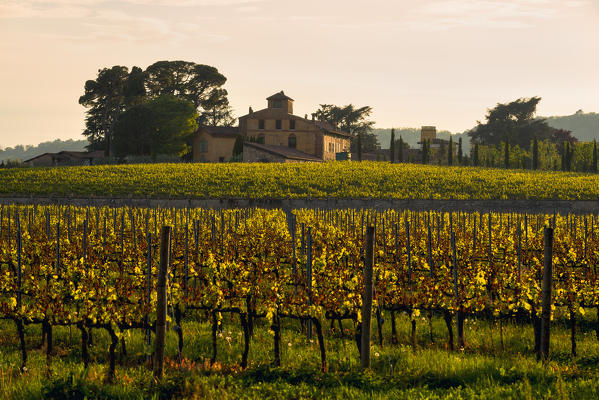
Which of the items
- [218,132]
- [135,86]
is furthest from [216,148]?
[135,86]

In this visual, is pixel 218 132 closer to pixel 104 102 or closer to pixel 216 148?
pixel 216 148

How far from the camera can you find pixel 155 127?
81.0m

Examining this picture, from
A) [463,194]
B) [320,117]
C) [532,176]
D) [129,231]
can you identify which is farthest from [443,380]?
[320,117]

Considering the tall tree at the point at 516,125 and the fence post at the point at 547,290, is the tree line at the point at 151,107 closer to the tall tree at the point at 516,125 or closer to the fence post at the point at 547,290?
the tall tree at the point at 516,125

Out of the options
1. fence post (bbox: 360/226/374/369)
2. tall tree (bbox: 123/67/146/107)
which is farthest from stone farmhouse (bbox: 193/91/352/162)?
fence post (bbox: 360/226/374/369)

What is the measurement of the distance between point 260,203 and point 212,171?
57.7 ft

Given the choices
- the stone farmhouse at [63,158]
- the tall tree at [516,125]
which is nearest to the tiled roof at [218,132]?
the stone farmhouse at [63,158]

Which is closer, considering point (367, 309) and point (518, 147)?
point (367, 309)

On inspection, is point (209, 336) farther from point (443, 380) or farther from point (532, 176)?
point (532, 176)

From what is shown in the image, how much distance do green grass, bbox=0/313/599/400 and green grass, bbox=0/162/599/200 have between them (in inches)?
1608

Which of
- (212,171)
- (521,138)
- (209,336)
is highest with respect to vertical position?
(521,138)

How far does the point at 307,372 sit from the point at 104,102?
8851 cm

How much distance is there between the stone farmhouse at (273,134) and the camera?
279 feet

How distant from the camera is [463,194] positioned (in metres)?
57.8
